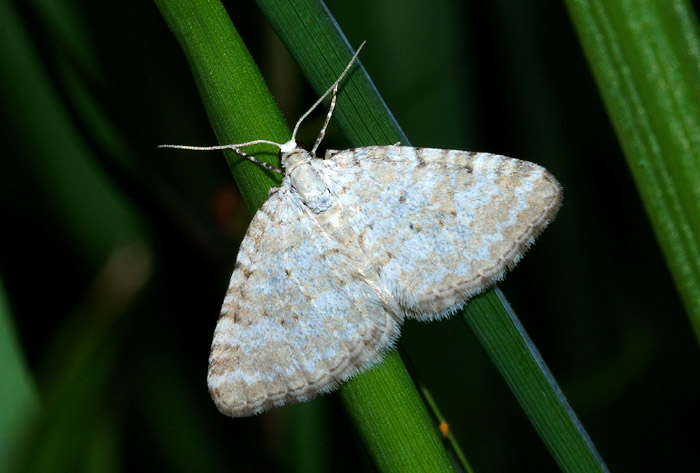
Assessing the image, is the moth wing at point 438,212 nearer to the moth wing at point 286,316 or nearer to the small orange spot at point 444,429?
the moth wing at point 286,316

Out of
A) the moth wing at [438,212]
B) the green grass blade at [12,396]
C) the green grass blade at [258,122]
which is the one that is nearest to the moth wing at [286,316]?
the moth wing at [438,212]

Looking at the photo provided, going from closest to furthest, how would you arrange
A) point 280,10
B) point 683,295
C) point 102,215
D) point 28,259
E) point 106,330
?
point 683,295
point 280,10
point 106,330
point 102,215
point 28,259

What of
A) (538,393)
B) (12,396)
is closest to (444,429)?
(538,393)

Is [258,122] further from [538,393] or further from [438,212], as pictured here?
[538,393]

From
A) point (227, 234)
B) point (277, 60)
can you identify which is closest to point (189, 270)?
point (227, 234)

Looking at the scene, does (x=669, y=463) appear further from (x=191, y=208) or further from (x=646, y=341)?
(x=191, y=208)

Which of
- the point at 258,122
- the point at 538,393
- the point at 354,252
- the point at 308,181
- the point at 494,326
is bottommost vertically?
the point at 538,393
